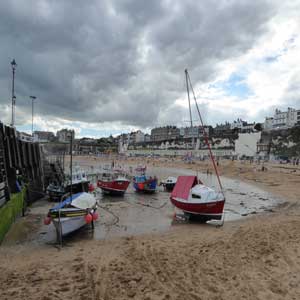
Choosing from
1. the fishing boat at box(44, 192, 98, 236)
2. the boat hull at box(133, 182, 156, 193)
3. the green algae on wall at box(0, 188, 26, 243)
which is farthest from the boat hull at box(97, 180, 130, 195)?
the fishing boat at box(44, 192, 98, 236)

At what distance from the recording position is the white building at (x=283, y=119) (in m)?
145

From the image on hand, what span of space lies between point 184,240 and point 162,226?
3.77 meters

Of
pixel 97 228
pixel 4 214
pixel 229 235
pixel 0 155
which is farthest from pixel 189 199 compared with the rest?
pixel 0 155

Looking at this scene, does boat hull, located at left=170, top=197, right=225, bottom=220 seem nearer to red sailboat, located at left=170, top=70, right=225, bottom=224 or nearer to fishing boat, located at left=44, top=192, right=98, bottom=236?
red sailboat, located at left=170, top=70, right=225, bottom=224

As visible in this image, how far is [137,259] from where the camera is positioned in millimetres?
8742

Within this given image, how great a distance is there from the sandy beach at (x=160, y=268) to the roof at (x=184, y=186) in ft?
14.3

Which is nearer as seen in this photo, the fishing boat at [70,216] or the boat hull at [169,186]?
the fishing boat at [70,216]

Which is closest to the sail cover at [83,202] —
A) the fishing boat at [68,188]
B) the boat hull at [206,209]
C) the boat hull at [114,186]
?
the boat hull at [206,209]

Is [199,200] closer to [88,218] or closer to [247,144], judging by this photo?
[88,218]

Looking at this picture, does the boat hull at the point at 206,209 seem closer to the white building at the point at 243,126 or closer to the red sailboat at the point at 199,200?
the red sailboat at the point at 199,200

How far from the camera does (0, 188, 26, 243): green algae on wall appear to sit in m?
11.5

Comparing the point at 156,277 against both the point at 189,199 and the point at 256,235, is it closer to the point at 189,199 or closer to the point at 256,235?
the point at 256,235

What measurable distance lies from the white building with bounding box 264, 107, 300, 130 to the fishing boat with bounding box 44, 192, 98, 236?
142576 mm

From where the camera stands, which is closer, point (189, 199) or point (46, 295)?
point (46, 295)
